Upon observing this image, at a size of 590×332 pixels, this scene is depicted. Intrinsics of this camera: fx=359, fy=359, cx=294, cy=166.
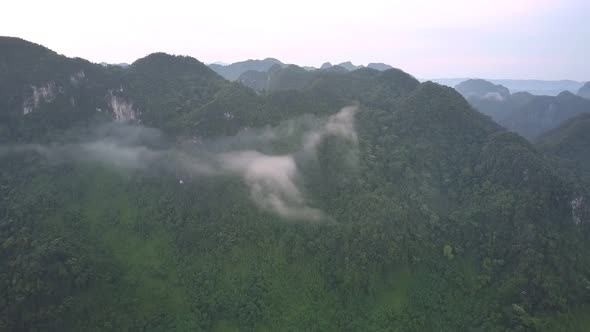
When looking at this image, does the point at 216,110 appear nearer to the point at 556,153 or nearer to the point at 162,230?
the point at 162,230

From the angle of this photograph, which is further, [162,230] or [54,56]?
[54,56]

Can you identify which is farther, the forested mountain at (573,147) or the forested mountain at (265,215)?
the forested mountain at (573,147)

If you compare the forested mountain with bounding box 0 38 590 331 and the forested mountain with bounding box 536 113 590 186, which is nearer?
the forested mountain with bounding box 0 38 590 331

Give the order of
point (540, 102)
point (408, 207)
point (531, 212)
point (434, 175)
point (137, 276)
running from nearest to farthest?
1. point (137, 276)
2. point (531, 212)
3. point (408, 207)
4. point (434, 175)
5. point (540, 102)

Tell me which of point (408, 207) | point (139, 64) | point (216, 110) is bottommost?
point (408, 207)

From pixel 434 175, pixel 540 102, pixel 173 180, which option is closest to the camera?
pixel 173 180

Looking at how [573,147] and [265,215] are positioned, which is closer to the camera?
[265,215]

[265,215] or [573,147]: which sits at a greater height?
[573,147]

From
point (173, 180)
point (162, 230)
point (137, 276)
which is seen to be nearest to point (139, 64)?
point (173, 180)
